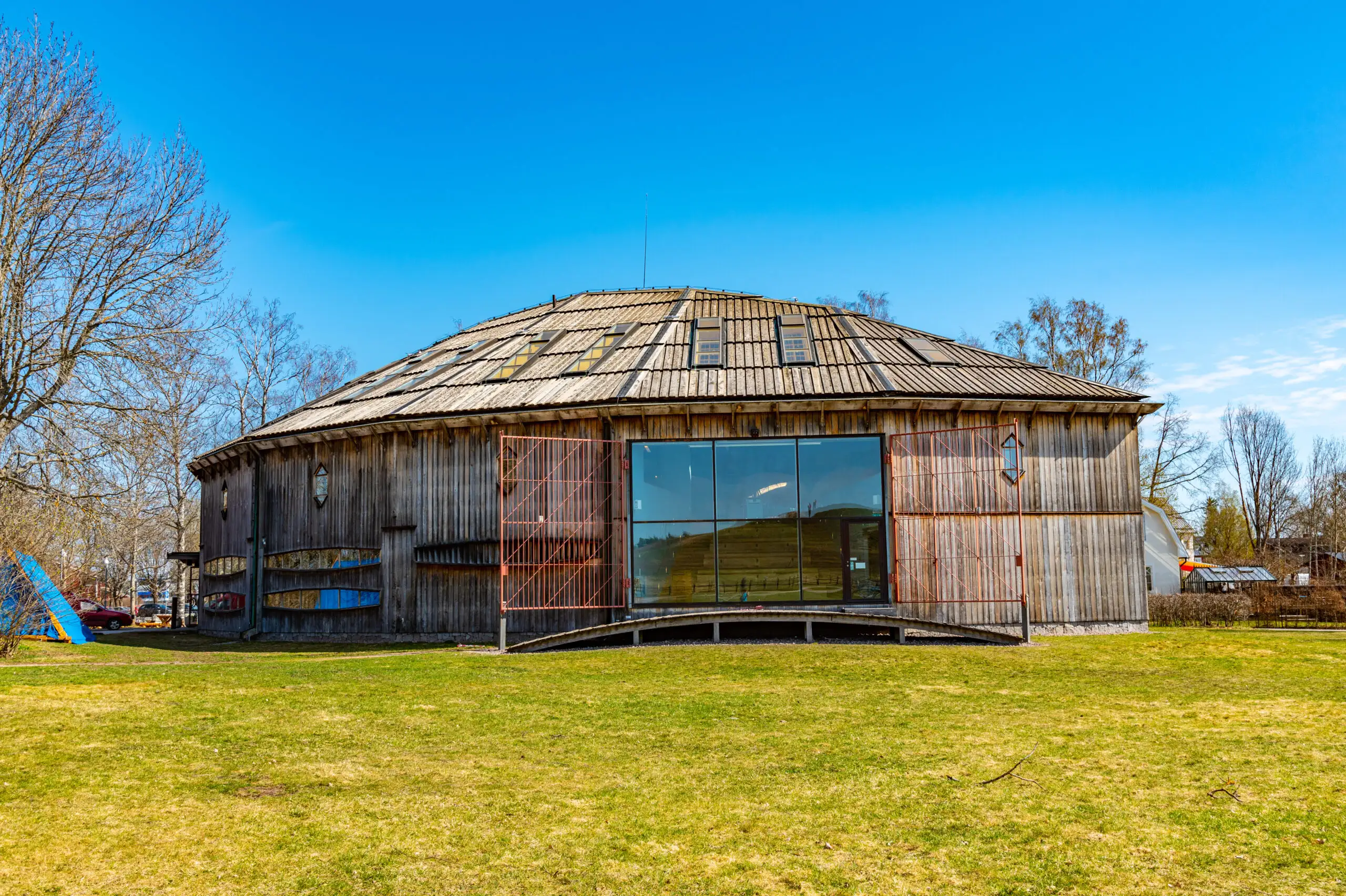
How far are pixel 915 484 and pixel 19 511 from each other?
19038 mm

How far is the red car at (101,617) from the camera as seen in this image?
4225 centimetres

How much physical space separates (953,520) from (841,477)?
254 cm

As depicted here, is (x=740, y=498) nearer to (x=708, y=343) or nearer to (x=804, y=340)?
(x=708, y=343)

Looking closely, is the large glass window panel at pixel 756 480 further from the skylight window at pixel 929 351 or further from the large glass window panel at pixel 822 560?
the skylight window at pixel 929 351

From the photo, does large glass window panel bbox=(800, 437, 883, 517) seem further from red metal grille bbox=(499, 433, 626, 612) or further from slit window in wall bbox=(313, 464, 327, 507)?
slit window in wall bbox=(313, 464, 327, 507)

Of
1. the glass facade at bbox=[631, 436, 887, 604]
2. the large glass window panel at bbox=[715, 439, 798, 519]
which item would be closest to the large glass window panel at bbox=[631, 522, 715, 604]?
the glass facade at bbox=[631, 436, 887, 604]

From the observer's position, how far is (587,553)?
20766 mm

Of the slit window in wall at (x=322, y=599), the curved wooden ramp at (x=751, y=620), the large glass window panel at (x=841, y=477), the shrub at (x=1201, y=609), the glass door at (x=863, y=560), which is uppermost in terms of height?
the large glass window panel at (x=841, y=477)

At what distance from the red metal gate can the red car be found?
3666 centimetres

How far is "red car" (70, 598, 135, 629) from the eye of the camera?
42.2 metres

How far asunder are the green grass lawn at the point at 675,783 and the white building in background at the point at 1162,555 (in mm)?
25419

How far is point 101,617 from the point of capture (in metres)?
42.6

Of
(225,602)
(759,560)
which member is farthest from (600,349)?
(225,602)

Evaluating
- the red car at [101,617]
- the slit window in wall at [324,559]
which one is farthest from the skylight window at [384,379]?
the red car at [101,617]
